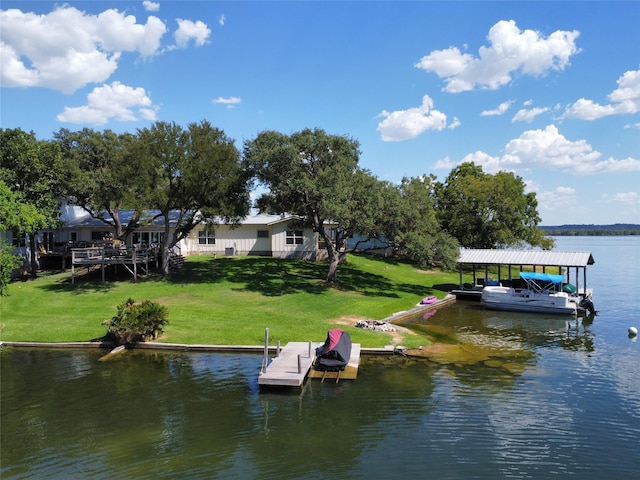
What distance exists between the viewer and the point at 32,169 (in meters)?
35.7

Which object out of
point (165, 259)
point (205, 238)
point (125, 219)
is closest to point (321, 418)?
point (165, 259)

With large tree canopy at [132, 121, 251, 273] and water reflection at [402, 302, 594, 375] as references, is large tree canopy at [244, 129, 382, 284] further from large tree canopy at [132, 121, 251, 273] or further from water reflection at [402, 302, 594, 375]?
water reflection at [402, 302, 594, 375]

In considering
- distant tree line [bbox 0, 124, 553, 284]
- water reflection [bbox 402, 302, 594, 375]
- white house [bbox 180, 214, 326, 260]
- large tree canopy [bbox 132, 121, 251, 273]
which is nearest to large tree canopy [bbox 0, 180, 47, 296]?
distant tree line [bbox 0, 124, 553, 284]

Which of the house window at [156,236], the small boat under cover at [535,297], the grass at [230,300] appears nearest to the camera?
the grass at [230,300]

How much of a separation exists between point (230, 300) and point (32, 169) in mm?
18535

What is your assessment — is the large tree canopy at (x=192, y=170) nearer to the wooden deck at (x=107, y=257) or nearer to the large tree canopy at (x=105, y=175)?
the large tree canopy at (x=105, y=175)

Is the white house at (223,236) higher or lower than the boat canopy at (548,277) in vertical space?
higher

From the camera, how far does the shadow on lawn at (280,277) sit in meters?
36.6

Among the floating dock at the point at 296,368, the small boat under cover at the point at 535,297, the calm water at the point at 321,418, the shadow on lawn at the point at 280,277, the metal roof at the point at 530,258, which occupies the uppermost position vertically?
the metal roof at the point at 530,258

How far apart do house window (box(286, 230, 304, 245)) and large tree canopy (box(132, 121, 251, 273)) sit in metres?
12.0

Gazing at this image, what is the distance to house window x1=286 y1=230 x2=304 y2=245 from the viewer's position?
50688 millimetres

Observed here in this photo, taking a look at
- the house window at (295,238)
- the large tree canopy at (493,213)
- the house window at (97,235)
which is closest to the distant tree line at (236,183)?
the house window at (97,235)

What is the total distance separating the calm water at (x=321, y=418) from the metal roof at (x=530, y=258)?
1373 cm

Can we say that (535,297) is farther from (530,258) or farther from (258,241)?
(258,241)
